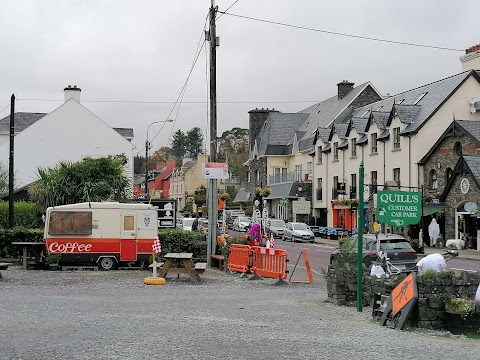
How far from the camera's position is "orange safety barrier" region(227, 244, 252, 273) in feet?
70.1

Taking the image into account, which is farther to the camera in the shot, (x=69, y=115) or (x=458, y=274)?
(x=69, y=115)

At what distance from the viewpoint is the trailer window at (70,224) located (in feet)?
72.8

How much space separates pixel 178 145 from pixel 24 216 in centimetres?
12941

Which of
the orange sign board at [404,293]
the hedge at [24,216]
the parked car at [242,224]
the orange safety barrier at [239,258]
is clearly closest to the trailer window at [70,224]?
the orange safety barrier at [239,258]

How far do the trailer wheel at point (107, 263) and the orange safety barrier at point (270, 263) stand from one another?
16.3 ft

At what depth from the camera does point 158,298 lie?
15016 mm

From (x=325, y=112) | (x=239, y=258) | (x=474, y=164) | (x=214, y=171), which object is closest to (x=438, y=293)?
(x=239, y=258)

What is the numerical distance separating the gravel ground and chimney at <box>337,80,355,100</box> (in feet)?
169

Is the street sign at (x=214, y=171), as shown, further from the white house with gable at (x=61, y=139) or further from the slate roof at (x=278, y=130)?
the slate roof at (x=278, y=130)

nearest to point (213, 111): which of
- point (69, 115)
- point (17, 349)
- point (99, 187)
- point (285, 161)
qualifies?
point (99, 187)

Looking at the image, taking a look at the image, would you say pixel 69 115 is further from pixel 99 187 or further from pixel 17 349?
pixel 17 349

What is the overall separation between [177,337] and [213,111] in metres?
15.4

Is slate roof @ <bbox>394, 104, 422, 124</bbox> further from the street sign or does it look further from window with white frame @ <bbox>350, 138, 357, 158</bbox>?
the street sign

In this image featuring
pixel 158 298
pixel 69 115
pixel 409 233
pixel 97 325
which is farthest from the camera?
pixel 69 115
